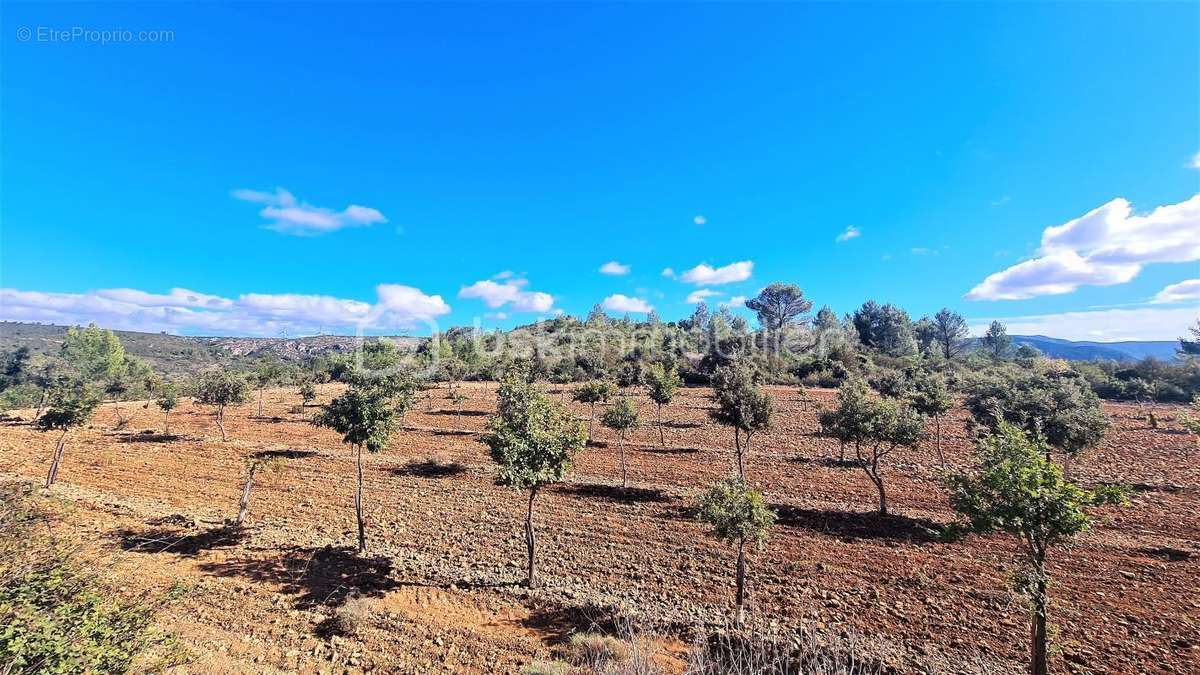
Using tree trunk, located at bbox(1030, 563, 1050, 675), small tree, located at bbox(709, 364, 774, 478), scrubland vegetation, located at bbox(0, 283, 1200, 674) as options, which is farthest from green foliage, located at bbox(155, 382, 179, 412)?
tree trunk, located at bbox(1030, 563, 1050, 675)

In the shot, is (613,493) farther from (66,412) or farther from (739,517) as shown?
(66,412)

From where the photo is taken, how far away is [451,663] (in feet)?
33.5

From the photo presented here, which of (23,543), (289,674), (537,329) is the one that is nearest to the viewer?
(23,543)

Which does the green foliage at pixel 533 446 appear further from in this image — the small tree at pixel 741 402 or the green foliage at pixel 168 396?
the green foliage at pixel 168 396

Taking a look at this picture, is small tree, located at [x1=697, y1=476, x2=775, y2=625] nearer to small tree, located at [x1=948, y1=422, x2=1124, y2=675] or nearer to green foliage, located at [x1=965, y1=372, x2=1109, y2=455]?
small tree, located at [x1=948, y1=422, x2=1124, y2=675]

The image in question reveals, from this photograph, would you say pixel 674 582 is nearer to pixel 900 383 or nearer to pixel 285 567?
pixel 285 567

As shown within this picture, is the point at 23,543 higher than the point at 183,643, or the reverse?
the point at 23,543

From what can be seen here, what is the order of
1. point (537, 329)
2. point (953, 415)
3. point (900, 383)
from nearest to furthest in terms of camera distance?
point (953, 415), point (900, 383), point (537, 329)

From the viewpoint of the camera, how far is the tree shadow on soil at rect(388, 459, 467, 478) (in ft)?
84.0

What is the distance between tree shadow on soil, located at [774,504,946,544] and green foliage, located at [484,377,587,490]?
10.7 meters

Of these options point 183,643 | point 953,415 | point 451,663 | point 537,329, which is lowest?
point 451,663

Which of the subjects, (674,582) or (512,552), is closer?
(674,582)

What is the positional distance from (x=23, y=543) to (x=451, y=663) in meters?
8.36

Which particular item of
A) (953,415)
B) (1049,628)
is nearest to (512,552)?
(1049,628)
